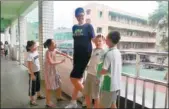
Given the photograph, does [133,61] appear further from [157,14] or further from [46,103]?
[46,103]

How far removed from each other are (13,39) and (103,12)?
972 cm

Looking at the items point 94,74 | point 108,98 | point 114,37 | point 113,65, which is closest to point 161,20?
point 114,37

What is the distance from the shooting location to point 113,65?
197 cm

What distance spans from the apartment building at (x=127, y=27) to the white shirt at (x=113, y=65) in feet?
1.11

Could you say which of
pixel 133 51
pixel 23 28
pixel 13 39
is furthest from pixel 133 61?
pixel 13 39

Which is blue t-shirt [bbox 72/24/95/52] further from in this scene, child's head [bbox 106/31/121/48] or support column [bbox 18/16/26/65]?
support column [bbox 18/16/26/65]

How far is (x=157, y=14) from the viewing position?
6.31 feet

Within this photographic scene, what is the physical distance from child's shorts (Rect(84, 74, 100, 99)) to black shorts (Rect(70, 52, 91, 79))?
15 cm

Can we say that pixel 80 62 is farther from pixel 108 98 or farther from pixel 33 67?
pixel 33 67

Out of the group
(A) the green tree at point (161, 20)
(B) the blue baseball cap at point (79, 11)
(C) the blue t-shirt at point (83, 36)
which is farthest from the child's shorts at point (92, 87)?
(A) the green tree at point (161, 20)

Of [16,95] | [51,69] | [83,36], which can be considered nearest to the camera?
[83,36]

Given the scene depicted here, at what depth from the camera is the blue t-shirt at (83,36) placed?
2.52 meters

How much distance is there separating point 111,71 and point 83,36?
29.2 inches

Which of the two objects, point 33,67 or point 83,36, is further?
point 33,67
